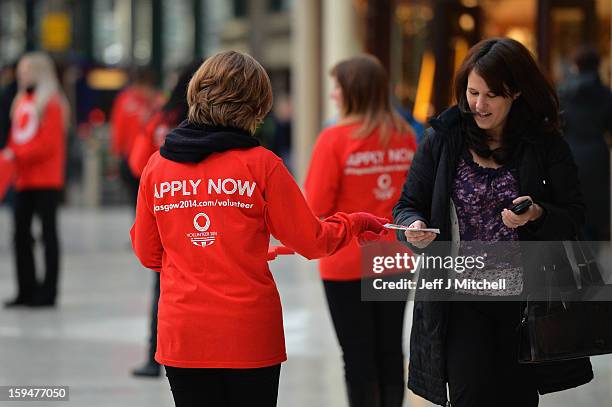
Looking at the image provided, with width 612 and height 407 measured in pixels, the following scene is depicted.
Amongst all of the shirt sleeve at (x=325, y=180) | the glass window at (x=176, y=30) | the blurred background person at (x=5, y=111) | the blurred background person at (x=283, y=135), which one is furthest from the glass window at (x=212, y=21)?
the shirt sleeve at (x=325, y=180)

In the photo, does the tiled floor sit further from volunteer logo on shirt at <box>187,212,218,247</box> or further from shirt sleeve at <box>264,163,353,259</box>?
volunteer logo on shirt at <box>187,212,218,247</box>

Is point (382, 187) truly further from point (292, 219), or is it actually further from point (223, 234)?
point (223, 234)

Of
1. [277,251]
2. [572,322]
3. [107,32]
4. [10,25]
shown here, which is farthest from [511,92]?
[10,25]

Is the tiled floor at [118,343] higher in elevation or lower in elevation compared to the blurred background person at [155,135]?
lower

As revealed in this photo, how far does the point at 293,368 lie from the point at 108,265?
682 centimetres

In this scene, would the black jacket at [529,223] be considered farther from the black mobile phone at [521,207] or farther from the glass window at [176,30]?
the glass window at [176,30]

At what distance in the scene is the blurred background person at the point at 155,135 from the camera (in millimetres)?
6984

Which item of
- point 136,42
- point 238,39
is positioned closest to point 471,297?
point 238,39

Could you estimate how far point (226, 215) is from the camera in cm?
414

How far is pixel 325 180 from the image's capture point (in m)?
6.00

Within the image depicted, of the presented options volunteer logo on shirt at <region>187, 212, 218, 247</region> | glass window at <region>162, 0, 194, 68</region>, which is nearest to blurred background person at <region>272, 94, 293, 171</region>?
volunteer logo on shirt at <region>187, 212, 218, 247</region>

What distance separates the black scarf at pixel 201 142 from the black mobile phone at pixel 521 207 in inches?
34.4

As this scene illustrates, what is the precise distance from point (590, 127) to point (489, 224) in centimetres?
480

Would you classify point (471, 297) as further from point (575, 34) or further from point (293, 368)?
point (575, 34)
